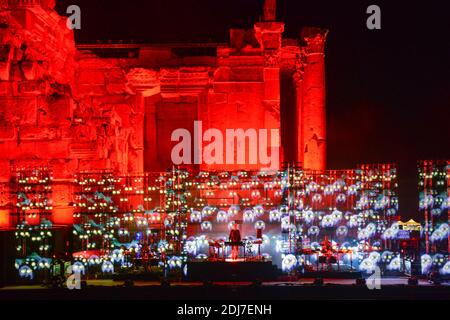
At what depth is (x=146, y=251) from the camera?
27.7 meters

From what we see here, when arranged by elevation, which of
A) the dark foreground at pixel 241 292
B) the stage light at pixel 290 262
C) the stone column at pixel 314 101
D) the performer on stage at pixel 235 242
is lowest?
the dark foreground at pixel 241 292

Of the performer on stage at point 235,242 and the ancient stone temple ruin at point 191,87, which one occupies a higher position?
the ancient stone temple ruin at point 191,87

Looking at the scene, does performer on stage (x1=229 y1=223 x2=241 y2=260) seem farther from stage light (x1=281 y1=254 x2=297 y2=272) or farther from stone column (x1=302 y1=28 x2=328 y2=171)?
stone column (x1=302 y1=28 x2=328 y2=171)

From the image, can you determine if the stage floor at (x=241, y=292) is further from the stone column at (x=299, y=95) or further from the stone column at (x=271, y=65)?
the stone column at (x=299, y=95)

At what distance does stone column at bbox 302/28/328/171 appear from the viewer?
36.8 m

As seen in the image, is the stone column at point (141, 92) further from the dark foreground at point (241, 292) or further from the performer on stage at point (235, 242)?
the dark foreground at point (241, 292)

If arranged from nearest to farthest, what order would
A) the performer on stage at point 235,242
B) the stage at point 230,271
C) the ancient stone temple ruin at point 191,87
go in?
the stage at point 230,271, the performer on stage at point 235,242, the ancient stone temple ruin at point 191,87

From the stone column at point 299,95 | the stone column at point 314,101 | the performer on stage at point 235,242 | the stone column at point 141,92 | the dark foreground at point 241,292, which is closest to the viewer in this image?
the dark foreground at point 241,292

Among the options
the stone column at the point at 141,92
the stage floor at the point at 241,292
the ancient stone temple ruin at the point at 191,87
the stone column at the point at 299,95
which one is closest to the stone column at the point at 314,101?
the ancient stone temple ruin at the point at 191,87

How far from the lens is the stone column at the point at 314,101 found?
36.8 meters

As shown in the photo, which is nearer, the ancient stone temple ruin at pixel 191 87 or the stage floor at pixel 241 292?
the stage floor at pixel 241 292

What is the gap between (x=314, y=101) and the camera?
3734cm
